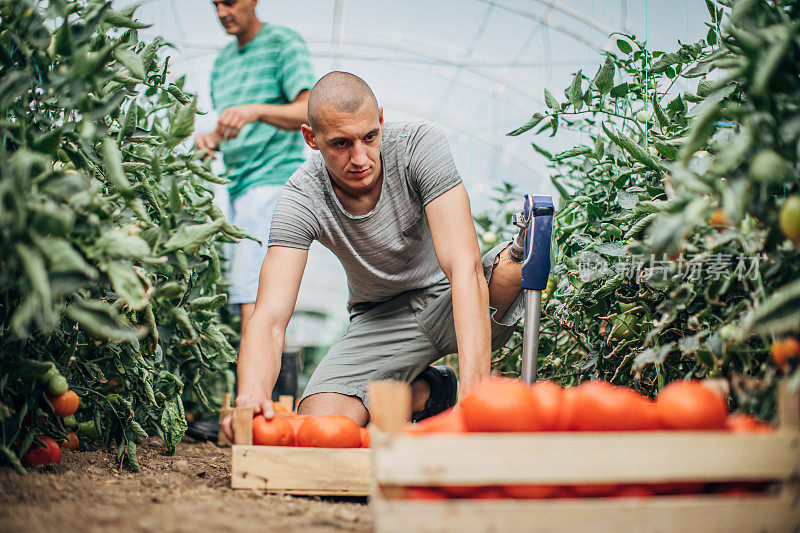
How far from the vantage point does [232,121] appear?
2777 millimetres

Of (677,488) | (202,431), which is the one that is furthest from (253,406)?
(202,431)

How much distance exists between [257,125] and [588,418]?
8.27ft

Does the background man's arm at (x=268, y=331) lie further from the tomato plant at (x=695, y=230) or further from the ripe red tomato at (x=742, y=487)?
the ripe red tomato at (x=742, y=487)

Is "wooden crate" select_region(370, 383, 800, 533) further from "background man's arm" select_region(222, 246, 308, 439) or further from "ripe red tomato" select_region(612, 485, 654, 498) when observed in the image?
"background man's arm" select_region(222, 246, 308, 439)

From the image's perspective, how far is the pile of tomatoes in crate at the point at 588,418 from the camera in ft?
3.45

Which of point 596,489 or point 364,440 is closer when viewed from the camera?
point 596,489

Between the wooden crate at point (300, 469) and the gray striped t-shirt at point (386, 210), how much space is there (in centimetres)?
85

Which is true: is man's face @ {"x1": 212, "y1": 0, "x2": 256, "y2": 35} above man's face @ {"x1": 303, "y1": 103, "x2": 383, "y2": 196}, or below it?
above

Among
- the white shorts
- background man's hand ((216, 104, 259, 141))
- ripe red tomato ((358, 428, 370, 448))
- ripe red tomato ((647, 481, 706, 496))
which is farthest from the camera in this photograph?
the white shorts

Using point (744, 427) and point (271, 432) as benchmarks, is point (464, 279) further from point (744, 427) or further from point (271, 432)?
point (744, 427)

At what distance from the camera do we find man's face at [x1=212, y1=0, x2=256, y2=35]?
3.14 metres

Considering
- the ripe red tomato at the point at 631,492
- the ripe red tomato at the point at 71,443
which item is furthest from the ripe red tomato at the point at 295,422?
the ripe red tomato at the point at 631,492

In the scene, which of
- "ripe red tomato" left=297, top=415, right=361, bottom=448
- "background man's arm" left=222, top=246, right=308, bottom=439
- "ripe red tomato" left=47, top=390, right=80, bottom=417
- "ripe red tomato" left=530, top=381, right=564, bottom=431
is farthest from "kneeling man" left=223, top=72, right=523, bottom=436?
"ripe red tomato" left=530, top=381, right=564, bottom=431

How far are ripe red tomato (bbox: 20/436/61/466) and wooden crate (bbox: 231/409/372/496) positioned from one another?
482 millimetres
